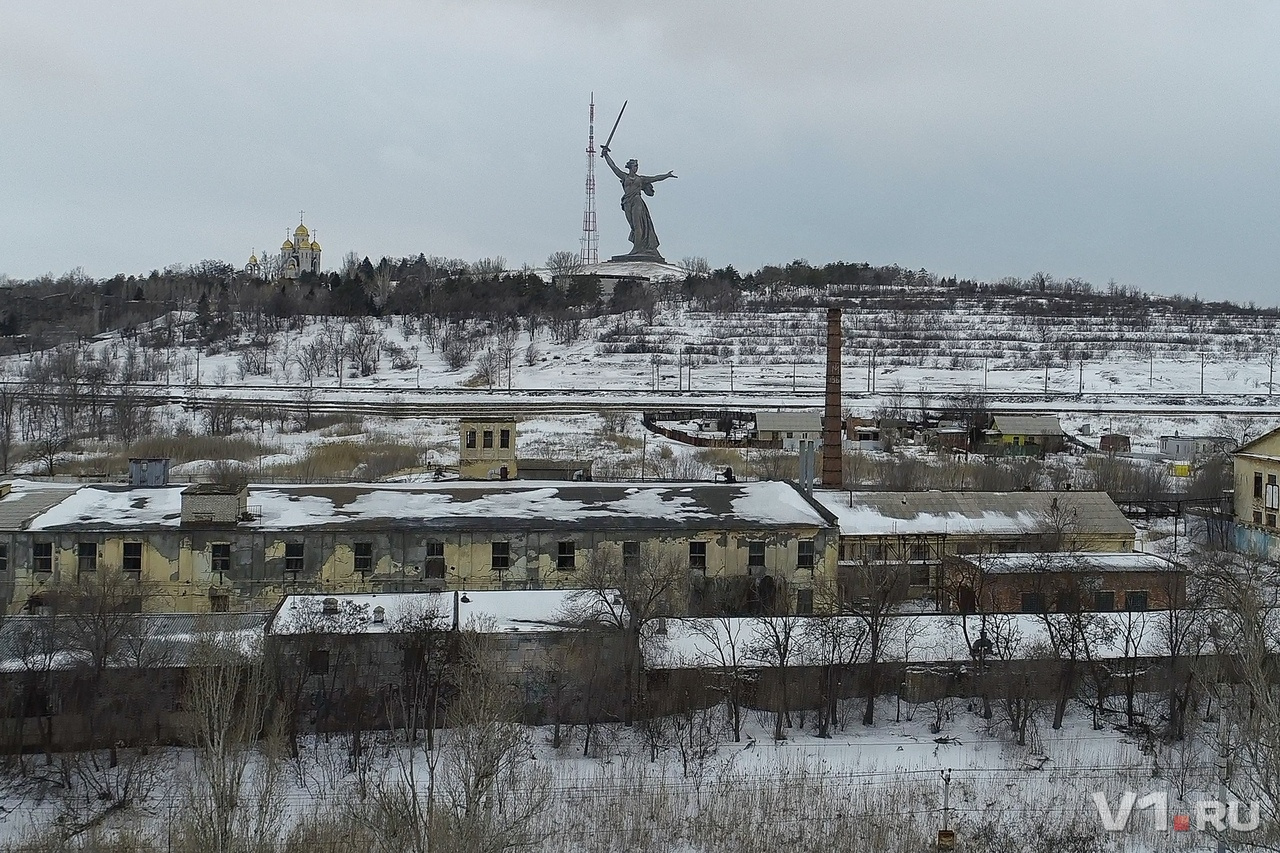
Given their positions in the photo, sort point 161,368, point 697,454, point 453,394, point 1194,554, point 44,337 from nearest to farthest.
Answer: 1. point 1194,554
2. point 697,454
3. point 453,394
4. point 161,368
5. point 44,337

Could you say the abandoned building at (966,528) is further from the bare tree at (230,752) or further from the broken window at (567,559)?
the bare tree at (230,752)

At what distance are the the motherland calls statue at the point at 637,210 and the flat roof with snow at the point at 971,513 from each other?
59782mm

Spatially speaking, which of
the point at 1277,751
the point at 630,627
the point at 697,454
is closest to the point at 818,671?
the point at 630,627

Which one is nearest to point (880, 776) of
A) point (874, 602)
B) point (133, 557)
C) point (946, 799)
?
point (946, 799)

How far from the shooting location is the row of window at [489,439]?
30891 millimetres

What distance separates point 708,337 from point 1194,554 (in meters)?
54.9

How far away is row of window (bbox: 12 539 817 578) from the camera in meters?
19.4

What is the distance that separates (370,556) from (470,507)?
2.63m

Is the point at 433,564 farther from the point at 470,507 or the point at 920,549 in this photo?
the point at 920,549

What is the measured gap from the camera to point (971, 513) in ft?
83.2

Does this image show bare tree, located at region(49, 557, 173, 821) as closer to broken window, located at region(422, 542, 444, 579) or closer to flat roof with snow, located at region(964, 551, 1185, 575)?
broken window, located at region(422, 542, 444, 579)

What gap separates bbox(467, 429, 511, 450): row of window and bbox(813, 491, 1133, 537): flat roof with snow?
9423 mm

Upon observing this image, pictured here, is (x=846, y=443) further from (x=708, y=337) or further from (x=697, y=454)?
(x=708, y=337)

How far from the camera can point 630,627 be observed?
16.2 metres
